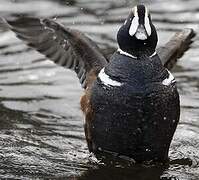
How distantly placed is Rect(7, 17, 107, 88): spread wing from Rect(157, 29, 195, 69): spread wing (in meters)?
0.64

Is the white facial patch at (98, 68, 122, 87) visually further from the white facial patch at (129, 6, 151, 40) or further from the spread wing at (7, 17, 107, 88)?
the spread wing at (7, 17, 107, 88)

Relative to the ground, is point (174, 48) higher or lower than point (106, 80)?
lower

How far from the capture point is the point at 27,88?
927 centimetres

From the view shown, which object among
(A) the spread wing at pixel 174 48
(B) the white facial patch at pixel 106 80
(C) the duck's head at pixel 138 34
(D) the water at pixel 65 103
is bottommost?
(D) the water at pixel 65 103

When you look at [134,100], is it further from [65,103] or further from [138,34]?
[65,103]

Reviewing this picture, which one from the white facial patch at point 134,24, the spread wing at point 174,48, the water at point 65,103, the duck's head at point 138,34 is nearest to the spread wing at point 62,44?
the water at point 65,103

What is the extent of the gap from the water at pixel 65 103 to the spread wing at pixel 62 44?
29 cm

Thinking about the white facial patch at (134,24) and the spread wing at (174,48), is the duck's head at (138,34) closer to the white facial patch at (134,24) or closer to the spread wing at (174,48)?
the white facial patch at (134,24)

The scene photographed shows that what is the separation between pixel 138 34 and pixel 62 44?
1425mm

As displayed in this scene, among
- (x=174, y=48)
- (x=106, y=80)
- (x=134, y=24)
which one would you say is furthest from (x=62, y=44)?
(x=134, y=24)

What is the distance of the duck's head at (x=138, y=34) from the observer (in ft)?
21.5

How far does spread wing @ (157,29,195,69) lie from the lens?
794 cm

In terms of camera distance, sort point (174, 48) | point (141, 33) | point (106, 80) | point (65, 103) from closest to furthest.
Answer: point (141, 33)
point (106, 80)
point (174, 48)
point (65, 103)

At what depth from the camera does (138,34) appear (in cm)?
656
